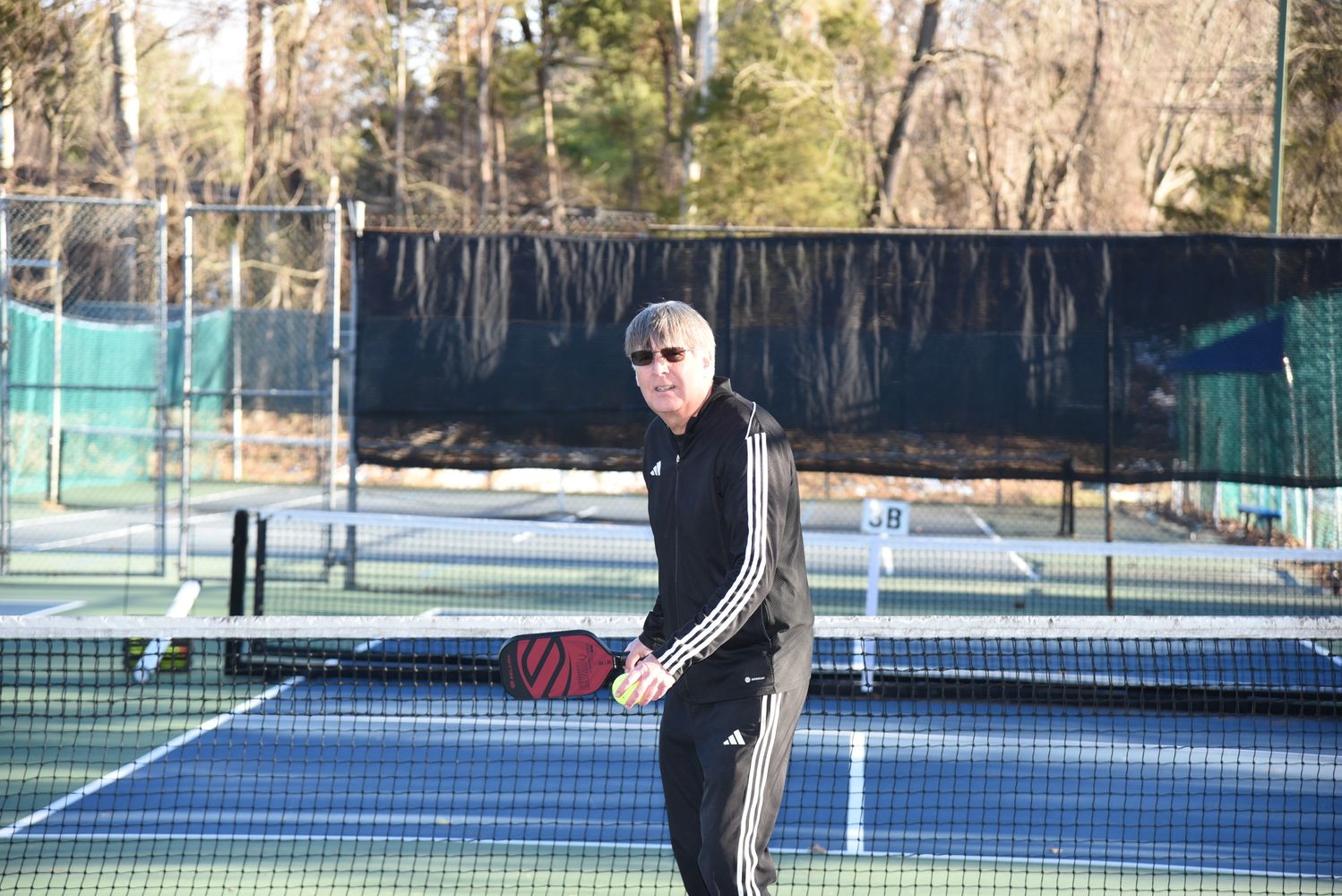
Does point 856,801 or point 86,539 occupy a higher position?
point 86,539

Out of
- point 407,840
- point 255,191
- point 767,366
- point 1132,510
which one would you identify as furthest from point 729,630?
point 255,191

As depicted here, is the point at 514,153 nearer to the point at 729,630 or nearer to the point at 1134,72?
the point at 1134,72

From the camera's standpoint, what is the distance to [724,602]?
2.91m

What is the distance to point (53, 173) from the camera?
55.6ft

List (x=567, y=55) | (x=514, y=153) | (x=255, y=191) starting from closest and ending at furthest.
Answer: (x=255, y=191)
(x=567, y=55)
(x=514, y=153)

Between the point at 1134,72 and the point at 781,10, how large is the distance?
20.9ft

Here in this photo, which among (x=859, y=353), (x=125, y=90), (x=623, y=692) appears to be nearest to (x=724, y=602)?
(x=623, y=692)

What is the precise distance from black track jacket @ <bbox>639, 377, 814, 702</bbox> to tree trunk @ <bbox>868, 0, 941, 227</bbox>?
1915cm

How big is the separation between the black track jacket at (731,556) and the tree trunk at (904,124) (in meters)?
19.2

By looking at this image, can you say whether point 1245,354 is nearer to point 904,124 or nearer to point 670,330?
point 670,330

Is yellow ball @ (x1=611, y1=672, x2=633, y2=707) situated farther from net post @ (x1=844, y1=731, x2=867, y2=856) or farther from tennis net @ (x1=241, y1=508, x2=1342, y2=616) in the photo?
tennis net @ (x1=241, y1=508, x2=1342, y2=616)

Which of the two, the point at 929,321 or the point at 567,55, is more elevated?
the point at 567,55

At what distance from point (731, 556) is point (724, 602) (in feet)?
0.53

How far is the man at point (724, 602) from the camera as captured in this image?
296cm
